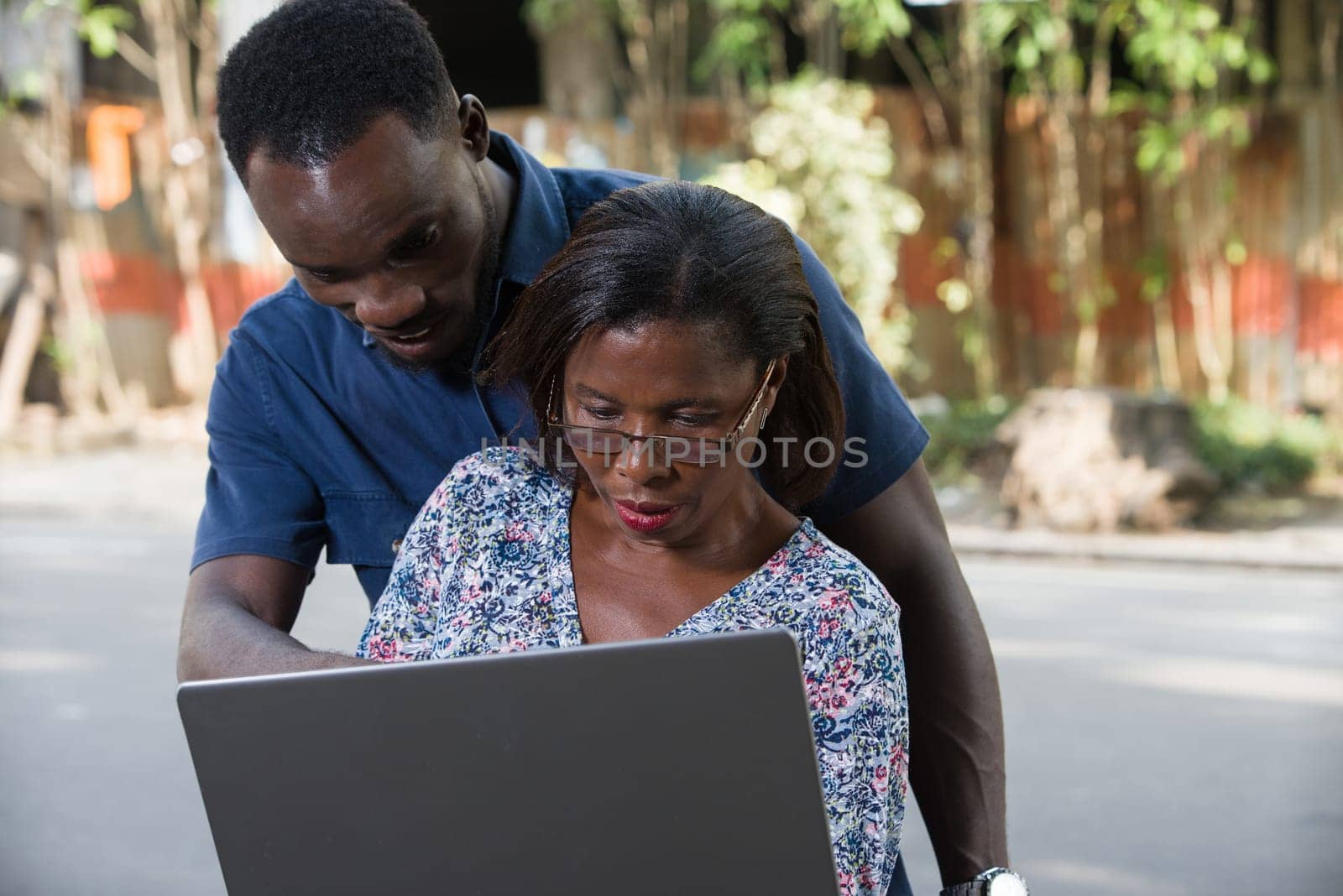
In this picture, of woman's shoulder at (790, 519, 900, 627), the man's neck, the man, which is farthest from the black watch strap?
the man's neck

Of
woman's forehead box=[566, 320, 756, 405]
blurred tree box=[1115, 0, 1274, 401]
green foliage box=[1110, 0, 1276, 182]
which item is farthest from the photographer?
blurred tree box=[1115, 0, 1274, 401]

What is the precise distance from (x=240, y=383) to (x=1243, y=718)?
4034mm

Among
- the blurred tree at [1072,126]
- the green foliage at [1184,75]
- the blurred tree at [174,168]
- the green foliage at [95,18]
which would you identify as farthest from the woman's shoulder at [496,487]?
the blurred tree at [174,168]

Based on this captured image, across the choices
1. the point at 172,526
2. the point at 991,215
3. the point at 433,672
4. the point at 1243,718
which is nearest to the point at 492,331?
the point at 433,672

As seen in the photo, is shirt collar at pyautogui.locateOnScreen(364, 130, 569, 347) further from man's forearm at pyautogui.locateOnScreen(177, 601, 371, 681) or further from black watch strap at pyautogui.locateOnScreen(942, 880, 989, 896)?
black watch strap at pyautogui.locateOnScreen(942, 880, 989, 896)

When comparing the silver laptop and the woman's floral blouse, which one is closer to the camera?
the silver laptop

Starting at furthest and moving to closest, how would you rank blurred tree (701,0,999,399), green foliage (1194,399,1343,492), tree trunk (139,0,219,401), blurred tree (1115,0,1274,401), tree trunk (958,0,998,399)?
tree trunk (139,0,219,401) < tree trunk (958,0,998,399) < blurred tree (701,0,999,399) < blurred tree (1115,0,1274,401) < green foliage (1194,399,1343,492)

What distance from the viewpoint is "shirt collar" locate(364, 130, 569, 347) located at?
194 cm

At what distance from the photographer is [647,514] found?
5.27ft

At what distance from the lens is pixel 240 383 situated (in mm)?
2107

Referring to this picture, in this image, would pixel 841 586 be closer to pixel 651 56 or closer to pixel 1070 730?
pixel 1070 730

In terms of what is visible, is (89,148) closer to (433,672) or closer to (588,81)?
(588,81)

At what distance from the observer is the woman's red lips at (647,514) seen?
1.60 m

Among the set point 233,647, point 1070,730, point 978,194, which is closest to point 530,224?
point 233,647
